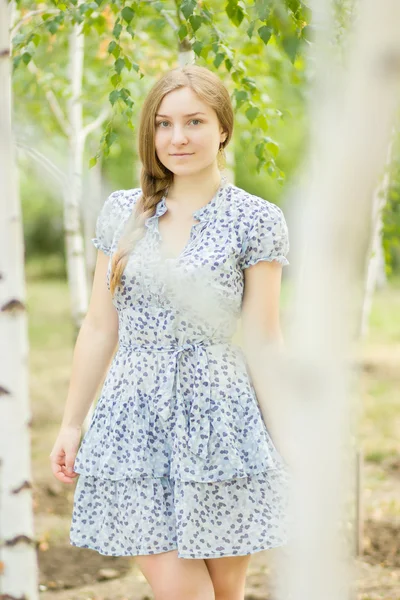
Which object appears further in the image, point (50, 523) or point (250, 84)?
point (50, 523)

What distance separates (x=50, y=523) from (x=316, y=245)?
4.10 meters

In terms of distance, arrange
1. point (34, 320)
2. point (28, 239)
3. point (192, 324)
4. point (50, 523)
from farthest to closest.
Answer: point (28, 239)
point (34, 320)
point (50, 523)
point (192, 324)

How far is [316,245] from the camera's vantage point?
1.02 metres

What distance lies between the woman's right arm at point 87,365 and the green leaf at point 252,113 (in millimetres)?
907

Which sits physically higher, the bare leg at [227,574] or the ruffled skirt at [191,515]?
the ruffled skirt at [191,515]

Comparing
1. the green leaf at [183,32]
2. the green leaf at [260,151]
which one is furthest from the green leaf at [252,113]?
the green leaf at [183,32]

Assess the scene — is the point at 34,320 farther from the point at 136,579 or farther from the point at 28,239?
the point at 28,239

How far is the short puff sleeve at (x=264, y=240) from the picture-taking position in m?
2.38

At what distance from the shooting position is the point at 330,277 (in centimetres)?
101

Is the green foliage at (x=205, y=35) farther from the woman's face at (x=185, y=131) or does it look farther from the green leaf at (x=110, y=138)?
the woman's face at (x=185, y=131)

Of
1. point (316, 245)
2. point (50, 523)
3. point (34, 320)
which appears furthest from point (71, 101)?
point (34, 320)

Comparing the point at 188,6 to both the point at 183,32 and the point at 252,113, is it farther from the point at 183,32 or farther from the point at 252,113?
the point at 252,113

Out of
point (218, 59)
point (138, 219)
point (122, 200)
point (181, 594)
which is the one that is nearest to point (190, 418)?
point (181, 594)

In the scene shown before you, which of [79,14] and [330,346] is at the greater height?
[79,14]
